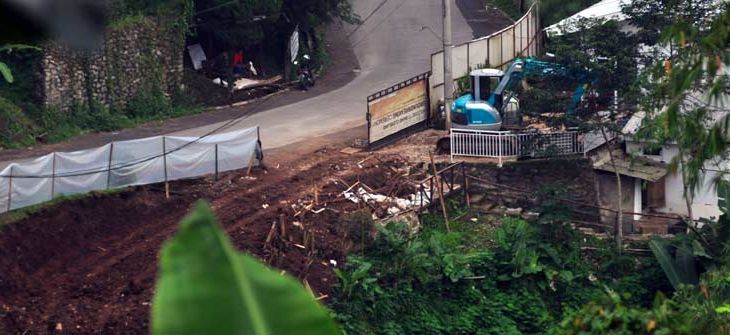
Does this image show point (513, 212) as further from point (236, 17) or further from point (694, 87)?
point (236, 17)

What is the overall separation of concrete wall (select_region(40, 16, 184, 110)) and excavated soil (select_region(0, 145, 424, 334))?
3.99 m

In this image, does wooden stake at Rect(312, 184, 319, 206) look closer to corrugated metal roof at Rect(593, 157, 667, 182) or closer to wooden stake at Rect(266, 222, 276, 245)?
wooden stake at Rect(266, 222, 276, 245)

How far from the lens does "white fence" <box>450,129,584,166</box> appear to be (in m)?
16.9

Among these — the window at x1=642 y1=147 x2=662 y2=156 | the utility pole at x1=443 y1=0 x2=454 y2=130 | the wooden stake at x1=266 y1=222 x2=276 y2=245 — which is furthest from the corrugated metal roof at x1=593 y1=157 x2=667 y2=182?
the wooden stake at x1=266 y1=222 x2=276 y2=245

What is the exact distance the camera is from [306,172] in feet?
53.2

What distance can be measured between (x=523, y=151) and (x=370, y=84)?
6.59 metres

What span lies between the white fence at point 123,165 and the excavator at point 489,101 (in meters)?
3.91

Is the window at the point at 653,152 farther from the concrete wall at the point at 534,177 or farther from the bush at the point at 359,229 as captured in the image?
the bush at the point at 359,229

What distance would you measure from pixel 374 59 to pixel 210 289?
24.2 m

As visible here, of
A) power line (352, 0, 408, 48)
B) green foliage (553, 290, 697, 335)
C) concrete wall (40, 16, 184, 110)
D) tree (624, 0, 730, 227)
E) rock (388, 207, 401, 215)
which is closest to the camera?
green foliage (553, 290, 697, 335)

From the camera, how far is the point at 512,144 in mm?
17141

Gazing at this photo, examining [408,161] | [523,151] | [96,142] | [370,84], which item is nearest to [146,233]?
[96,142]

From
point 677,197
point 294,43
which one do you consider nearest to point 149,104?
point 294,43

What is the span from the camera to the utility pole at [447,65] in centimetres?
1748
